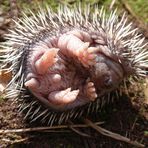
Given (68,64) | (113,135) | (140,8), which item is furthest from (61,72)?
(140,8)

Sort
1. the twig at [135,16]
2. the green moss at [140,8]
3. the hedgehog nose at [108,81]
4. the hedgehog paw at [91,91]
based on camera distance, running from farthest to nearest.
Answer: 1. the green moss at [140,8]
2. the twig at [135,16]
3. the hedgehog nose at [108,81]
4. the hedgehog paw at [91,91]

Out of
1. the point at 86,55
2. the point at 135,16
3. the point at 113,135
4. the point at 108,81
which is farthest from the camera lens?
the point at 135,16

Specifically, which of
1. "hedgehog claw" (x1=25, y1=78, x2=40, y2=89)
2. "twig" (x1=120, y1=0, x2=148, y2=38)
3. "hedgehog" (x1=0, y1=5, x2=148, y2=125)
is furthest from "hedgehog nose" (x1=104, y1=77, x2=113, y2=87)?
"twig" (x1=120, y1=0, x2=148, y2=38)

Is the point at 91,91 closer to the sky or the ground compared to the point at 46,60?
closer to the ground

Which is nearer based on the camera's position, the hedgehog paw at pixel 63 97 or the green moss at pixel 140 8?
the hedgehog paw at pixel 63 97

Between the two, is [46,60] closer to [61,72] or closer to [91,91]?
[61,72]

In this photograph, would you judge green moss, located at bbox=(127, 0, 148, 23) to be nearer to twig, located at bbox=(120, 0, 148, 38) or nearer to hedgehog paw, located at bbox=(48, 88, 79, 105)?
twig, located at bbox=(120, 0, 148, 38)

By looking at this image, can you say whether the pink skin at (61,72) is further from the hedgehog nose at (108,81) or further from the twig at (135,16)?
the twig at (135,16)

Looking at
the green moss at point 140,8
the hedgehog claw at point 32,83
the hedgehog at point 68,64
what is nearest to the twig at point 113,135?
the hedgehog at point 68,64
